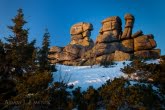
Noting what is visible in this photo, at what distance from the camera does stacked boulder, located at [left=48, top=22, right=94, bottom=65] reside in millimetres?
66125

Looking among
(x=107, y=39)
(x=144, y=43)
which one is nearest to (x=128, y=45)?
(x=144, y=43)

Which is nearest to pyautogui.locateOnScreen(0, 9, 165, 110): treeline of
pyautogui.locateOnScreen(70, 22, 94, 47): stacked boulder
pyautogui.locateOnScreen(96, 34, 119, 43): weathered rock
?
pyautogui.locateOnScreen(96, 34, 119, 43): weathered rock

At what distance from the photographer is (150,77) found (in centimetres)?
2491

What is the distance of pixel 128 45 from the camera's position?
6200cm

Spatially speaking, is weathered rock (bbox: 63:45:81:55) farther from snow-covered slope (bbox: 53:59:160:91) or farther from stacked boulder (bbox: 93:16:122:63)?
snow-covered slope (bbox: 53:59:160:91)

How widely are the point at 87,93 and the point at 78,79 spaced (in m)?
6.56

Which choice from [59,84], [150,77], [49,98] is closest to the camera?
[49,98]

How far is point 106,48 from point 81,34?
16.4 metres

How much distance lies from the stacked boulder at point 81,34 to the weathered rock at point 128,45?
12.4 m

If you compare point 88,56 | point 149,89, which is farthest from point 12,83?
point 88,56

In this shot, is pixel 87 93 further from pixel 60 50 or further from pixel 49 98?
pixel 60 50

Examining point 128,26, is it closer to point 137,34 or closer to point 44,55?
point 137,34

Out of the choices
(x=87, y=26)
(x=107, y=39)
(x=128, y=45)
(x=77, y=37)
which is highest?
(x=87, y=26)

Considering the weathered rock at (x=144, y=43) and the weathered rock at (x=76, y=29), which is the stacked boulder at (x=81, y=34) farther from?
the weathered rock at (x=144, y=43)
